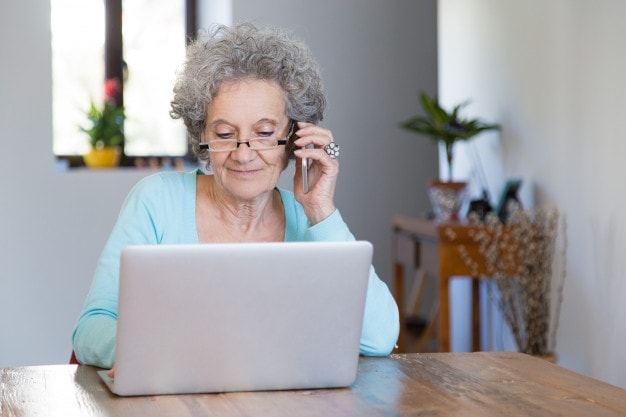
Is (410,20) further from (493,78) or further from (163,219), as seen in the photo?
(163,219)

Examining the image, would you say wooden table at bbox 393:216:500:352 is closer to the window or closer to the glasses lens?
the window

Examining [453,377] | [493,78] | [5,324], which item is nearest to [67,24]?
[5,324]

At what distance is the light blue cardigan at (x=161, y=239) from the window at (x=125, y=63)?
3.00 m

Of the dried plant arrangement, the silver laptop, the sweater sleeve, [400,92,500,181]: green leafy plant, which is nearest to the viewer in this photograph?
the silver laptop

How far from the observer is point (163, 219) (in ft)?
6.91

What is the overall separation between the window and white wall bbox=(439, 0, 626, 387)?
60.7 inches

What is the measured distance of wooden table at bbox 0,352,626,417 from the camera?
1.45 meters

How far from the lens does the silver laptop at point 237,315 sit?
1432 millimetres

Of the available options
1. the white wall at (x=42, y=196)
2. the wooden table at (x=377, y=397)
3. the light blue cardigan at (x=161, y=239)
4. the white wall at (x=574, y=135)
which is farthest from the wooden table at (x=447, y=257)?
the wooden table at (x=377, y=397)

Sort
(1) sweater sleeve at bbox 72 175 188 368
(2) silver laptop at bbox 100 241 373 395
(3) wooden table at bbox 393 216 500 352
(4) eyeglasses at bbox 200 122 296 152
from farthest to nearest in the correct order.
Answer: (3) wooden table at bbox 393 216 500 352, (4) eyeglasses at bbox 200 122 296 152, (1) sweater sleeve at bbox 72 175 188 368, (2) silver laptop at bbox 100 241 373 395

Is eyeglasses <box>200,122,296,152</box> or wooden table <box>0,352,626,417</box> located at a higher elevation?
eyeglasses <box>200,122,296,152</box>

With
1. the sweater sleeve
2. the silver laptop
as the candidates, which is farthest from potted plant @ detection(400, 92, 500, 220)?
the silver laptop

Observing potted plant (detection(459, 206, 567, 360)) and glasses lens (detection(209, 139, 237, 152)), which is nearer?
glasses lens (detection(209, 139, 237, 152))

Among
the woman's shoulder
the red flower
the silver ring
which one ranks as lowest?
the woman's shoulder
